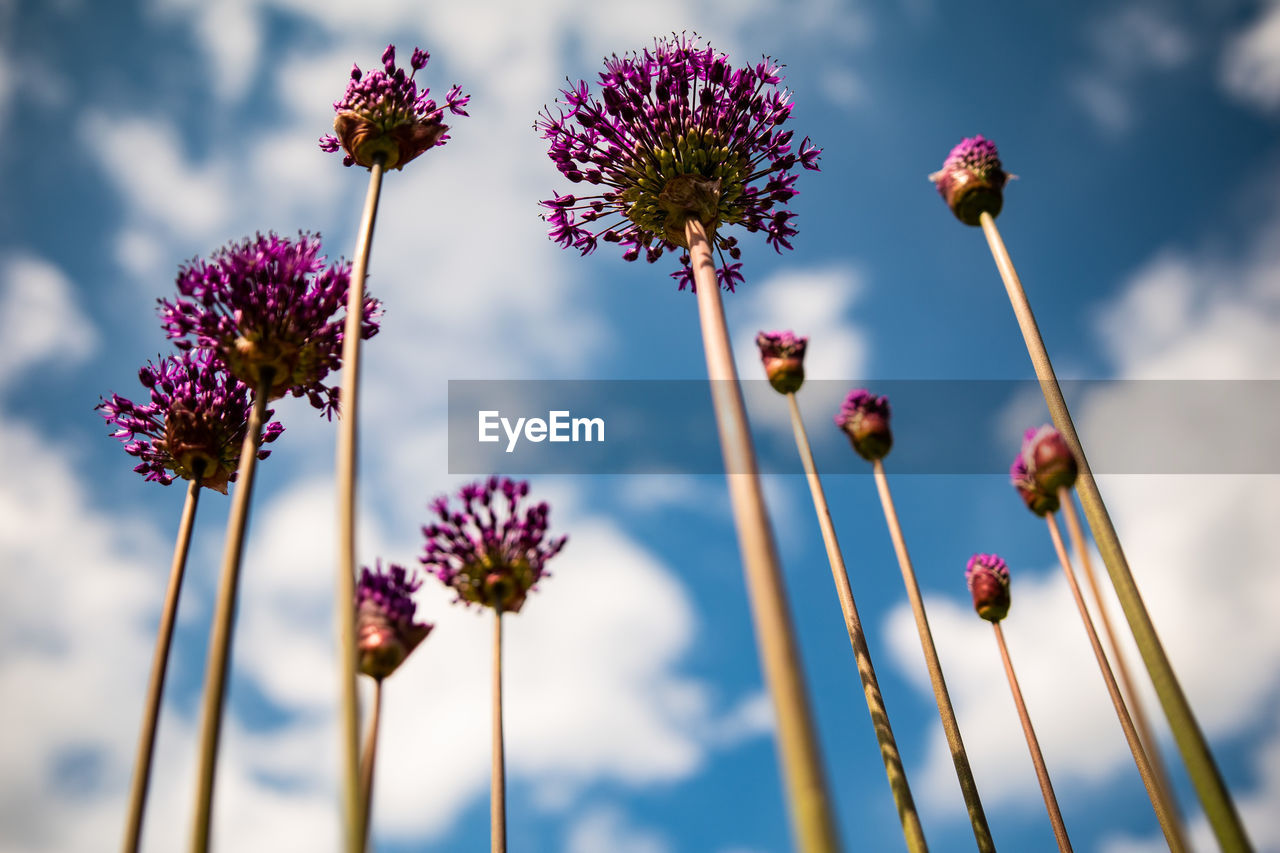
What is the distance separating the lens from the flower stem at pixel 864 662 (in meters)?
4.26

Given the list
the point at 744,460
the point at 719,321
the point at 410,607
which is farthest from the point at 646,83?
the point at 410,607

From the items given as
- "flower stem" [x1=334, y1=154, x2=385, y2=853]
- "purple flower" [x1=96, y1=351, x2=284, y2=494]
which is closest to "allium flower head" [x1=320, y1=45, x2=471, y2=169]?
"flower stem" [x1=334, y1=154, x2=385, y2=853]

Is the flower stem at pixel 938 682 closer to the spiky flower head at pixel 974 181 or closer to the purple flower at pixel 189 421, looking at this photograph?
the spiky flower head at pixel 974 181

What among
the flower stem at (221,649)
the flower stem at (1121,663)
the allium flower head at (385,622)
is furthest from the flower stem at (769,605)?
the flower stem at (221,649)

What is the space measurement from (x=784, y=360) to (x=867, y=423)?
2.50ft

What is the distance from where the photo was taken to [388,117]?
4.90m

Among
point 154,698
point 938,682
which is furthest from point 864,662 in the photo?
point 154,698

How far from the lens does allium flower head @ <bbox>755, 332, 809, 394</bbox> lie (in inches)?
214

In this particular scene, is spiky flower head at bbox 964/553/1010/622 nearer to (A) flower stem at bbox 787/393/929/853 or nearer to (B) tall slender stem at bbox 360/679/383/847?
(A) flower stem at bbox 787/393/929/853

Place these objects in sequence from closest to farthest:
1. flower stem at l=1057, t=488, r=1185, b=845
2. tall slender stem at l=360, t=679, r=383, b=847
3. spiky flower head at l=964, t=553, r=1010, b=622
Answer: flower stem at l=1057, t=488, r=1185, b=845 < tall slender stem at l=360, t=679, r=383, b=847 < spiky flower head at l=964, t=553, r=1010, b=622

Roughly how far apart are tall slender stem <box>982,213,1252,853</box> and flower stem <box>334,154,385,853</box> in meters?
3.29

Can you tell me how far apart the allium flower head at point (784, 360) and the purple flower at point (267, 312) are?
2.73 m

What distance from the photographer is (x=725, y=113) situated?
17.5 ft

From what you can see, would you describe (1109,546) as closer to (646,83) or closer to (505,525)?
(505,525)
